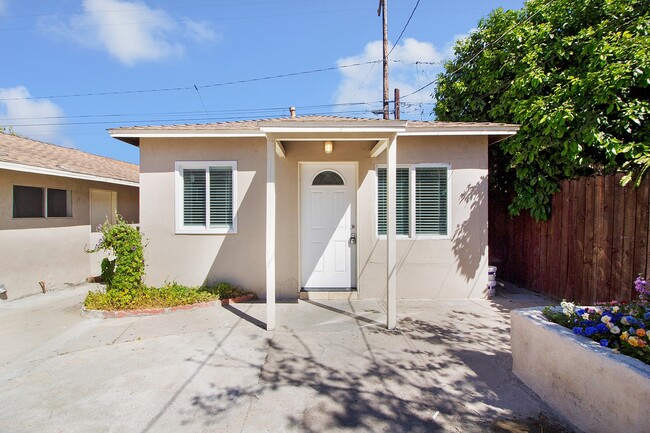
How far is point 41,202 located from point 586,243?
11092 mm

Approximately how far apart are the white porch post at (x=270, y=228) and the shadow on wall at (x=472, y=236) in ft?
11.6

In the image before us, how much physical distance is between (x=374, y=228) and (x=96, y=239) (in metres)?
7.92

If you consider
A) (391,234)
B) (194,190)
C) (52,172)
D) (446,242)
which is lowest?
(446,242)

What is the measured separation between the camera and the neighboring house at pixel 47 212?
22.4ft

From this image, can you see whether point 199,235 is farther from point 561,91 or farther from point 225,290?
point 561,91

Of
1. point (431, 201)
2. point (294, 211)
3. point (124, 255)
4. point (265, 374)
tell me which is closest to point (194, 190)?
point (124, 255)

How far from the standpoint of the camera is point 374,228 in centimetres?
622

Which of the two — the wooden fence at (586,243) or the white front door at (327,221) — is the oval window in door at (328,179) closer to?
the white front door at (327,221)

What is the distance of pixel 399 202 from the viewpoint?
6309 mm

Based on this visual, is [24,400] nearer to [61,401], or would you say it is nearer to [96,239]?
[61,401]

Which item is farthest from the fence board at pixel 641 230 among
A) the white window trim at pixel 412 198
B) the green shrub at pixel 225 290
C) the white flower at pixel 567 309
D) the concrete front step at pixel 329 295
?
the green shrub at pixel 225 290

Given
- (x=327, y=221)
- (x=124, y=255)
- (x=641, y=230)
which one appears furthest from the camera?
(x=327, y=221)

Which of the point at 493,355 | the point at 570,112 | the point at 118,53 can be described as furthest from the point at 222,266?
the point at 118,53

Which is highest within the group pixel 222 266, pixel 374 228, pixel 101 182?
pixel 101 182
